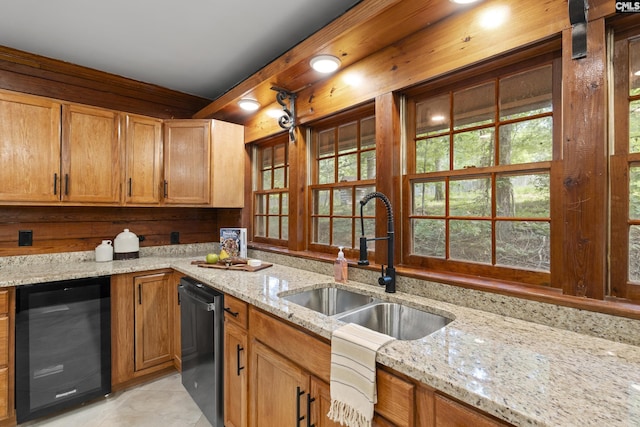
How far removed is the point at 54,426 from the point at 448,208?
2.78 meters

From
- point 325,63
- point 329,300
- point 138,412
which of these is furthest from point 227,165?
point 138,412

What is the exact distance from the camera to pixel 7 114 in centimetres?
213

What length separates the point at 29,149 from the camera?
A: 2201mm

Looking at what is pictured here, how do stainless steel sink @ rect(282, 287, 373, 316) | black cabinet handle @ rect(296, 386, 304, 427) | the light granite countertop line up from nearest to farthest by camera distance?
the light granite countertop → black cabinet handle @ rect(296, 386, 304, 427) → stainless steel sink @ rect(282, 287, 373, 316)

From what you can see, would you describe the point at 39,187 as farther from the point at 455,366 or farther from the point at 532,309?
the point at 532,309

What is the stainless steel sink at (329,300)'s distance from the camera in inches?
70.0

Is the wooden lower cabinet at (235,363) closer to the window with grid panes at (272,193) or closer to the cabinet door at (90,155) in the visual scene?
the window with grid panes at (272,193)

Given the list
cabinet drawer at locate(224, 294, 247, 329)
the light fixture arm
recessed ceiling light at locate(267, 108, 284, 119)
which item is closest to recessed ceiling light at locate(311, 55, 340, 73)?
the light fixture arm

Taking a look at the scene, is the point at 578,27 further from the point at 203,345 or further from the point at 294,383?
the point at 203,345

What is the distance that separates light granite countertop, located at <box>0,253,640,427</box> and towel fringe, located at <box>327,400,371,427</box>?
0.23 m

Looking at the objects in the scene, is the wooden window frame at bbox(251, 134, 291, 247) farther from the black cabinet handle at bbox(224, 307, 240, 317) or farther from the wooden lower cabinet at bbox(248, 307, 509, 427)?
the wooden lower cabinet at bbox(248, 307, 509, 427)

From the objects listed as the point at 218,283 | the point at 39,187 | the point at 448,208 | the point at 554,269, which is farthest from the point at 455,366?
the point at 39,187

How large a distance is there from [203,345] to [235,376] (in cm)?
36

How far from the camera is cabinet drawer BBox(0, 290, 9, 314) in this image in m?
1.87
